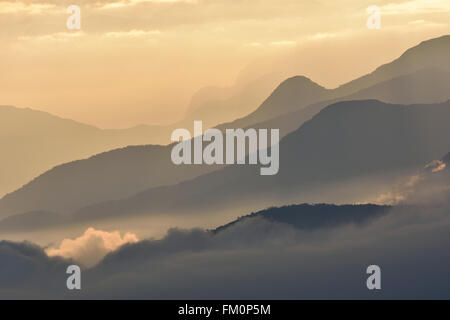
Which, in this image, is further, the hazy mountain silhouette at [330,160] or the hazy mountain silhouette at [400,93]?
the hazy mountain silhouette at [400,93]

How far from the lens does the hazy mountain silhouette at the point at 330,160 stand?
5772 cm

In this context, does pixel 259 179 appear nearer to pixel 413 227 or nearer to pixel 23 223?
pixel 413 227

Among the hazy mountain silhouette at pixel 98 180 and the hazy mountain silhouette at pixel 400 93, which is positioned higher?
the hazy mountain silhouette at pixel 400 93

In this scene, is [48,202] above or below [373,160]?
below

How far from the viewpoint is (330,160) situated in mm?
74062

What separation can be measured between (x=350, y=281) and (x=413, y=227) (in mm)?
15155

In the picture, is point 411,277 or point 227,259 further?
point 227,259

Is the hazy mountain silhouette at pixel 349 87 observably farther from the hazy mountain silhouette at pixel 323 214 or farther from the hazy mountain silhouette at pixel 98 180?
the hazy mountain silhouette at pixel 98 180

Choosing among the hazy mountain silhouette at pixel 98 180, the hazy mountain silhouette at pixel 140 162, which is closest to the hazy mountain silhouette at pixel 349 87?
the hazy mountain silhouette at pixel 140 162

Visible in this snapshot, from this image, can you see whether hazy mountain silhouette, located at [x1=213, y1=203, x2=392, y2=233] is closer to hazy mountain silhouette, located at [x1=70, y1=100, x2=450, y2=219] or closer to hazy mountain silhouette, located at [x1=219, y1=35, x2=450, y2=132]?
hazy mountain silhouette, located at [x1=70, y1=100, x2=450, y2=219]

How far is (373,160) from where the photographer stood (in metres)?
66.6

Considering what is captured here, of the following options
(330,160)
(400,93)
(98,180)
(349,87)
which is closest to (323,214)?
(330,160)

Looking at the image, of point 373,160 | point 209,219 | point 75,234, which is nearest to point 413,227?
point 373,160

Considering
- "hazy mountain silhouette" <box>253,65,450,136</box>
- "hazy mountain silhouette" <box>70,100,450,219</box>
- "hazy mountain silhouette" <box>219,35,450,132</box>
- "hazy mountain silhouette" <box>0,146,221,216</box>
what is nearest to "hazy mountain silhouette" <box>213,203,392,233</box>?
"hazy mountain silhouette" <box>70,100,450,219</box>
